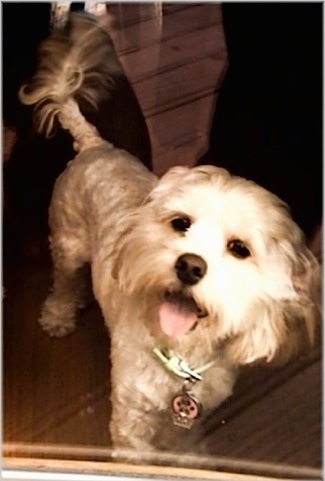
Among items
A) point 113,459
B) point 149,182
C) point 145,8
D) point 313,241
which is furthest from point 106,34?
point 113,459

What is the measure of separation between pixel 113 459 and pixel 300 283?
0.27 meters

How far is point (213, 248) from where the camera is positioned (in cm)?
83

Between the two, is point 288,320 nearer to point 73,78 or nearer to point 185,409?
point 185,409

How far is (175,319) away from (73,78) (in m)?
0.26

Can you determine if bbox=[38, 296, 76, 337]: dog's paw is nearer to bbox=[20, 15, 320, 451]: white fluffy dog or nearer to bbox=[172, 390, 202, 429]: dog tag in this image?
bbox=[20, 15, 320, 451]: white fluffy dog

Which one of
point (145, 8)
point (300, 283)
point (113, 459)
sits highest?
point (145, 8)

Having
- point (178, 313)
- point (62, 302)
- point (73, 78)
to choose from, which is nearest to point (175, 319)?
Answer: point (178, 313)

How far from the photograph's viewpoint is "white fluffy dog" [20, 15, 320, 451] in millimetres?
834

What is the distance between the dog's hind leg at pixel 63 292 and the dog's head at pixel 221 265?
6cm

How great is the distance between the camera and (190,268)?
0.82 m

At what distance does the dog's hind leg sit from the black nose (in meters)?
0.14

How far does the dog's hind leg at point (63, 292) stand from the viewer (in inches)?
35.7

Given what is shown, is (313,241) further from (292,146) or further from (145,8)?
(145,8)

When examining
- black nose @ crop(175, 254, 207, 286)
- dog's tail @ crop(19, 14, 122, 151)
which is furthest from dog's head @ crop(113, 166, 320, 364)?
dog's tail @ crop(19, 14, 122, 151)
